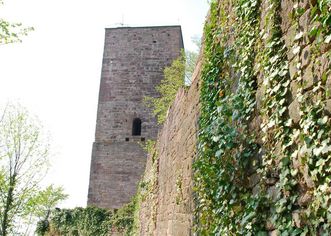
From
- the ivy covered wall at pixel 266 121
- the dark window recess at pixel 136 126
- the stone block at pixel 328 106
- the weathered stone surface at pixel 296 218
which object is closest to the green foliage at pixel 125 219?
the dark window recess at pixel 136 126

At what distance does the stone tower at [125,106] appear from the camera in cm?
1945

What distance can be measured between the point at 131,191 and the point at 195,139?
47.3 feet

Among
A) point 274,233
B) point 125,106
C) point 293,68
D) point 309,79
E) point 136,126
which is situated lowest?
point 274,233

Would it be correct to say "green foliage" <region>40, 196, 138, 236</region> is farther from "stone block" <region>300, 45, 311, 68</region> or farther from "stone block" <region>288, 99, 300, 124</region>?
"stone block" <region>300, 45, 311, 68</region>

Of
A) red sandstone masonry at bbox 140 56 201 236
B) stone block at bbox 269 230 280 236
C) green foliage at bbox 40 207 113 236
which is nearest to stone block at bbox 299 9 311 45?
stone block at bbox 269 230 280 236

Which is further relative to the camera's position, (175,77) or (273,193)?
(175,77)

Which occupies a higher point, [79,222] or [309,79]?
[309,79]

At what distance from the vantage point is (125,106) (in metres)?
20.5

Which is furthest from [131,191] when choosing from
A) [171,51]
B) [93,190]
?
[171,51]

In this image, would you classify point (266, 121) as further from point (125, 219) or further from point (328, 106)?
point (125, 219)

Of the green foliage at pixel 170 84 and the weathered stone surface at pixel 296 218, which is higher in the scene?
the green foliage at pixel 170 84

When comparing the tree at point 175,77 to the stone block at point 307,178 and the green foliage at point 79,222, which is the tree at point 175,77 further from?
the stone block at point 307,178

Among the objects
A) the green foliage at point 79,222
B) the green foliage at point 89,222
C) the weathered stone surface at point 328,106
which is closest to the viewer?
the weathered stone surface at point 328,106

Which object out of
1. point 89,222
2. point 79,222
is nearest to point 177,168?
point 89,222
